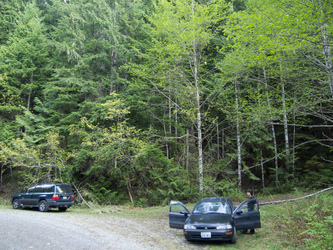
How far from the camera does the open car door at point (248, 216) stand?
→ 7.01m

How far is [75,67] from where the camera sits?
18.1 meters

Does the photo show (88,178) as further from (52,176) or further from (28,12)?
(28,12)

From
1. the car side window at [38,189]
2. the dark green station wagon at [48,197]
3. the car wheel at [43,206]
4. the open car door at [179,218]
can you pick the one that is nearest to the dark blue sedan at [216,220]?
the open car door at [179,218]

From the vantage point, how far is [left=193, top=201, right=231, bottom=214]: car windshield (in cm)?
754

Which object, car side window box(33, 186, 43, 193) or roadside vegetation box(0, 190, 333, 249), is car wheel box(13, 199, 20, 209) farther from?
roadside vegetation box(0, 190, 333, 249)

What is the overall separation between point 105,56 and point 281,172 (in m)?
16.6

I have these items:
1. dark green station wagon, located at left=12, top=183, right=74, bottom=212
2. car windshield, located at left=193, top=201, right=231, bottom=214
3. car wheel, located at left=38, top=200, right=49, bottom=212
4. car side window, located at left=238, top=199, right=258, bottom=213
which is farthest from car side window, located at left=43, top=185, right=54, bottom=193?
car side window, located at left=238, top=199, right=258, bottom=213

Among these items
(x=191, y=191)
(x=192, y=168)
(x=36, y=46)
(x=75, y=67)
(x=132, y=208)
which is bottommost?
(x=132, y=208)

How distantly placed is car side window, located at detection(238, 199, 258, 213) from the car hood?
0.51m

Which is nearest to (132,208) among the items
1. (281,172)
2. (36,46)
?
(281,172)

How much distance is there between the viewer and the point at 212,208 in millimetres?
7727

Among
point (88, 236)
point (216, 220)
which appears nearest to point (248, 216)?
point (216, 220)

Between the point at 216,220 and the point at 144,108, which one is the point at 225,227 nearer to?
the point at 216,220

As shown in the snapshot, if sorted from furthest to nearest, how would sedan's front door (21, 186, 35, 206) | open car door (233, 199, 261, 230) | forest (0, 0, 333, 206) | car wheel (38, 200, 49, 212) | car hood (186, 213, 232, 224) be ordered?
forest (0, 0, 333, 206) < sedan's front door (21, 186, 35, 206) < car wheel (38, 200, 49, 212) < open car door (233, 199, 261, 230) < car hood (186, 213, 232, 224)
